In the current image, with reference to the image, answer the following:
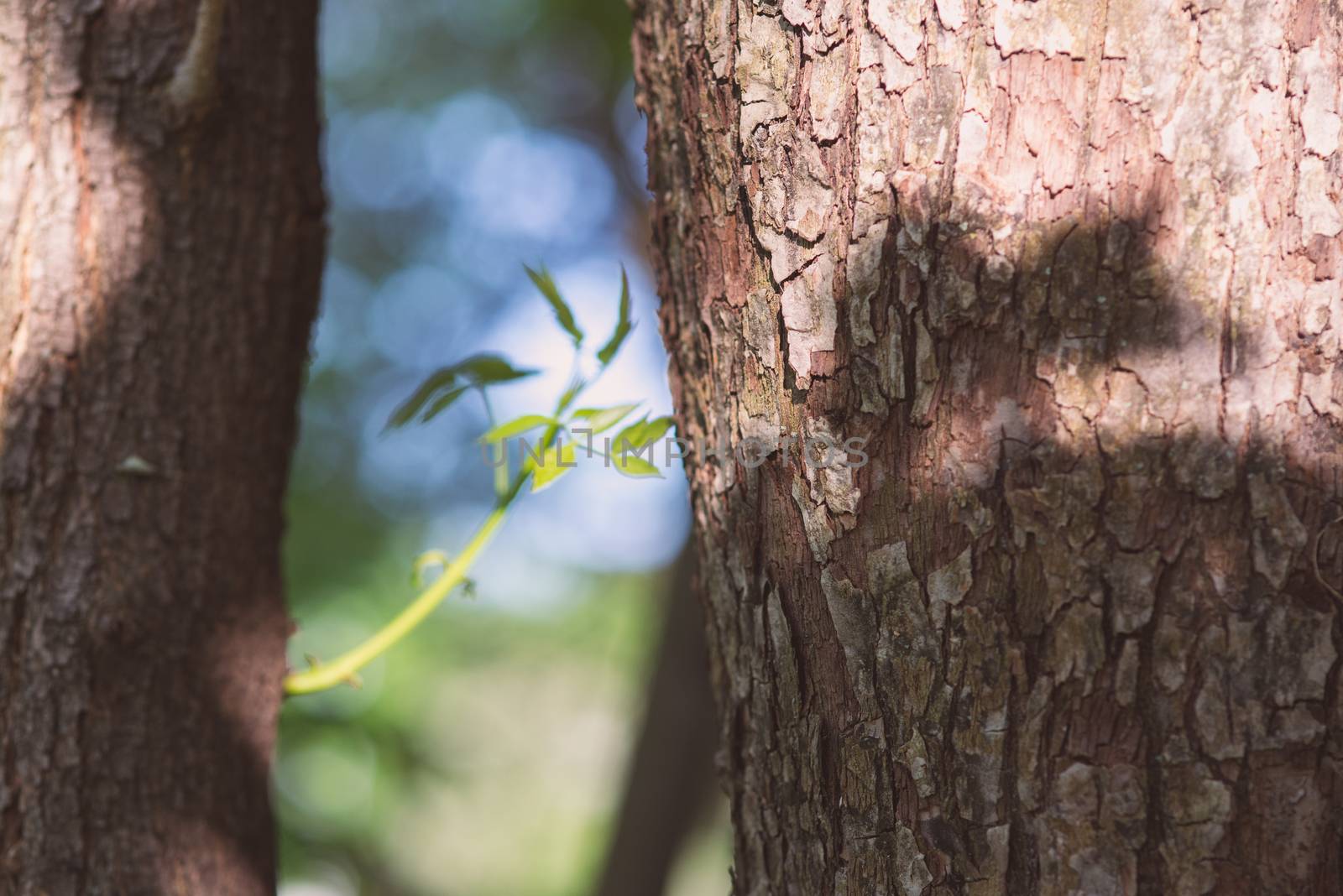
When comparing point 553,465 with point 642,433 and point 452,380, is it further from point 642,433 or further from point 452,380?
point 452,380

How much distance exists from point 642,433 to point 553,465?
0.13 meters

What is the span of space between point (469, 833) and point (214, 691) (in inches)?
597

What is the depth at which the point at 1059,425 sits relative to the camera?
69 centimetres

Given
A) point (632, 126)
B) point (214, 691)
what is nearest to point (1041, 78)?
point (214, 691)

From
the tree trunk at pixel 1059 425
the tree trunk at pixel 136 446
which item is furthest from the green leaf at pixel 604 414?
the tree trunk at pixel 136 446

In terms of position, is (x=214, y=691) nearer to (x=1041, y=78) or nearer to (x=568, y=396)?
(x=568, y=396)

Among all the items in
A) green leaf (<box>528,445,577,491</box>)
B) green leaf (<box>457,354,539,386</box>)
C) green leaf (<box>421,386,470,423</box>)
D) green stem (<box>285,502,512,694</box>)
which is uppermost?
green leaf (<box>457,354,539,386</box>)

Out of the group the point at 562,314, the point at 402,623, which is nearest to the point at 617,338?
the point at 562,314

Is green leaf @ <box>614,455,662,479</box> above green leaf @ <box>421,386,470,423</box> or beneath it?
beneath

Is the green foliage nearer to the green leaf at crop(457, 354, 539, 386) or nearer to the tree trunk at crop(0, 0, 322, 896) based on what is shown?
the green leaf at crop(457, 354, 539, 386)

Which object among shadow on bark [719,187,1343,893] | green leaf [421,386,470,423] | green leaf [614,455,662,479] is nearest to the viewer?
shadow on bark [719,187,1343,893]

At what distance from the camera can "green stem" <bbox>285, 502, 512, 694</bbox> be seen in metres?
1.21

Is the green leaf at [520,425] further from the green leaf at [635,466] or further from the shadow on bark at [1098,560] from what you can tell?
the shadow on bark at [1098,560]

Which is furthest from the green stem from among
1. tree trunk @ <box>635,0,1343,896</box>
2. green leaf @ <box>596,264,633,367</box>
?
tree trunk @ <box>635,0,1343,896</box>
